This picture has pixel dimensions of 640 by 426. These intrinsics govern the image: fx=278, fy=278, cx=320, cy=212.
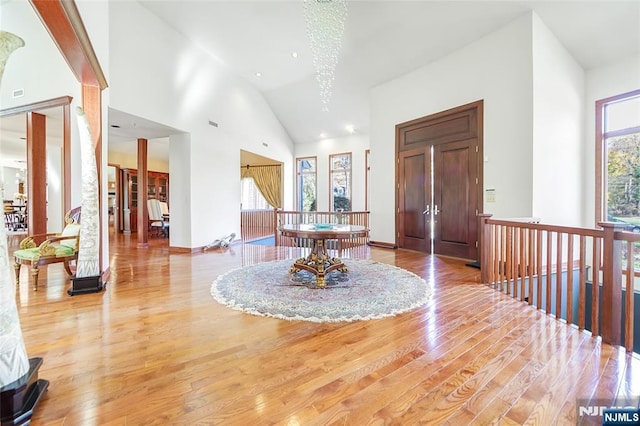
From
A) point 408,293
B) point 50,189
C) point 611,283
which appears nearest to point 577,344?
point 611,283

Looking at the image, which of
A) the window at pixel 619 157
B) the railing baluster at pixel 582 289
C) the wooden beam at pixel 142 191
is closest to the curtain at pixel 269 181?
the wooden beam at pixel 142 191

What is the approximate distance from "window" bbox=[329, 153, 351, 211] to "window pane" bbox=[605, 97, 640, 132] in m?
6.23

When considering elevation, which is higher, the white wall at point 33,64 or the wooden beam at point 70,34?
the white wall at point 33,64

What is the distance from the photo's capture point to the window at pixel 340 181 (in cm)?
970

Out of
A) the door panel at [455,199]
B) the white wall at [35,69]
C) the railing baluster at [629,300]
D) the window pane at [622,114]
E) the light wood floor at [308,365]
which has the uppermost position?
the white wall at [35,69]

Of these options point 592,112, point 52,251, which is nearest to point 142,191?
point 52,251

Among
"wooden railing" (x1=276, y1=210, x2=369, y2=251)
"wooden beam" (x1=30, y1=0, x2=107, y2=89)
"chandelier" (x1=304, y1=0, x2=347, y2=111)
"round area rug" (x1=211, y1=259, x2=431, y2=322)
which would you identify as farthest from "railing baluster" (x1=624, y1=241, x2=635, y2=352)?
"wooden beam" (x1=30, y1=0, x2=107, y2=89)

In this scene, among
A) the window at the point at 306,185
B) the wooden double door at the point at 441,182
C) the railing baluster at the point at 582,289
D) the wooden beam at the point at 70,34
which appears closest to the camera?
the wooden beam at the point at 70,34

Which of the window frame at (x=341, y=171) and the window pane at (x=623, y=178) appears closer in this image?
the window pane at (x=623, y=178)

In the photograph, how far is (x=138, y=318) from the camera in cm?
251

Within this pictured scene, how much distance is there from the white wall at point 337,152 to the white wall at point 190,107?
2.44 metres

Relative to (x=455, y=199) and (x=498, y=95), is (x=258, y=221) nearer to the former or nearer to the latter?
(x=455, y=199)

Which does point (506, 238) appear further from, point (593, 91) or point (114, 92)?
point (114, 92)

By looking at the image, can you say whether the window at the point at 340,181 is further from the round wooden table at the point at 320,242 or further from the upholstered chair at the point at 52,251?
the upholstered chair at the point at 52,251
